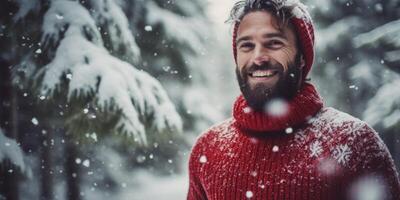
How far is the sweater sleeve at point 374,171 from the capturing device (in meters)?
2.17

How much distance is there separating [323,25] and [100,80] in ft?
17.3

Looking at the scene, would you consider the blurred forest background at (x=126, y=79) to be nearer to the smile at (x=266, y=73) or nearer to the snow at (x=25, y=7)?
the snow at (x=25, y=7)

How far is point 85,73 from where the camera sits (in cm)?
645

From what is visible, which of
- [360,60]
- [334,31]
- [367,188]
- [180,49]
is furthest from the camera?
[334,31]

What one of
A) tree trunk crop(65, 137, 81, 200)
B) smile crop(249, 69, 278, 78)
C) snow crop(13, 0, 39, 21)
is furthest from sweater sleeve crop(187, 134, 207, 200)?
tree trunk crop(65, 137, 81, 200)

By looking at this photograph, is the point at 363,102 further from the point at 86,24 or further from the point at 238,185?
the point at 238,185

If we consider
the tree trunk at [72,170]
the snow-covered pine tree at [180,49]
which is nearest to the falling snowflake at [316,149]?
the tree trunk at [72,170]

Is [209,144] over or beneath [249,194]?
over

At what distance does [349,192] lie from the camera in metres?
2.17

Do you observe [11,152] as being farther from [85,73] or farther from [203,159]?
[203,159]

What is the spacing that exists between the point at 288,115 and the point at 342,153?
0.34 metres

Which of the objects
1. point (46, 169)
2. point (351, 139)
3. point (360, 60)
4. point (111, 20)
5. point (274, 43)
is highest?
point (111, 20)

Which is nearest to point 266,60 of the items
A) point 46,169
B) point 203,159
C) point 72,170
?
point 203,159

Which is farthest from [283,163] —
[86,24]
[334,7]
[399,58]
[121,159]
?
→ [121,159]
